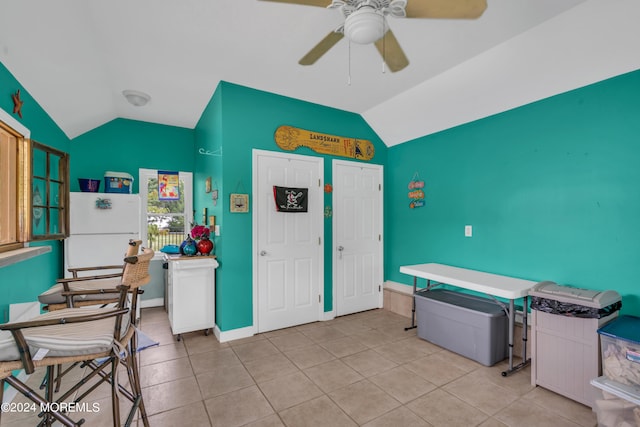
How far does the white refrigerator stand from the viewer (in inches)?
143

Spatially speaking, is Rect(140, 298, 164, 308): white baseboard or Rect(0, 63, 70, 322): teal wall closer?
Rect(0, 63, 70, 322): teal wall

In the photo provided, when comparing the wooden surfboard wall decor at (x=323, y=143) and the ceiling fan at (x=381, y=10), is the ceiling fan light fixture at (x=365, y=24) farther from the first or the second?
the wooden surfboard wall decor at (x=323, y=143)

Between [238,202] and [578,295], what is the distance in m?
3.13

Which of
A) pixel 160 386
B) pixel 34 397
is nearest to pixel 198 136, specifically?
pixel 160 386

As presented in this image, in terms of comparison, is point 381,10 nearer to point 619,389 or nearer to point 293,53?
point 293,53

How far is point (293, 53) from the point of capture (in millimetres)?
2736

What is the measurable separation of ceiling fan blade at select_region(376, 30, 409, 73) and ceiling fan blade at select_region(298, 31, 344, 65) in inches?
12.2

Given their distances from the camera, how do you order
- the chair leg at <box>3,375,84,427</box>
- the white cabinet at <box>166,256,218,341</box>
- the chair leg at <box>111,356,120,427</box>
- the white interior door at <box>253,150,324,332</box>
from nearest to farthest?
1. the chair leg at <box>3,375,84,427</box>
2. the chair leg at <box>111,356,120,427</box>
3. the white cabinet at <box>166,256,218,341</box>
4. the white interior door at <box>253,150,324,332</box>

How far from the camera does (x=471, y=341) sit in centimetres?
283

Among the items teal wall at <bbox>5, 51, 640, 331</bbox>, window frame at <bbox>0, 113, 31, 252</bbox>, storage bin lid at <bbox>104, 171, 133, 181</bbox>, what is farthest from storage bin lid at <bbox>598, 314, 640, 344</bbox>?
storage bin lid at <bbox>104, 171, 133, 181</bbox>

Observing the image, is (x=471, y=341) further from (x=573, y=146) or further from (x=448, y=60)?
(x=448, y=60)

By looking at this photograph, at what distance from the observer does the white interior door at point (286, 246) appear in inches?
137

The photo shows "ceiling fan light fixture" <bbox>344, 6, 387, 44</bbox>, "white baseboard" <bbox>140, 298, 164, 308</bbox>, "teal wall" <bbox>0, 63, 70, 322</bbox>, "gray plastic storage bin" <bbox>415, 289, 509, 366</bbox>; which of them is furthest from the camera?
"white baseboard" <bbox>140, 298, 164, 308</bbox>

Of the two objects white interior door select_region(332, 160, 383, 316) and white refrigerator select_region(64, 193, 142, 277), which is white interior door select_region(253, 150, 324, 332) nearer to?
white interior door select_region(332, 160, 383, 316)
